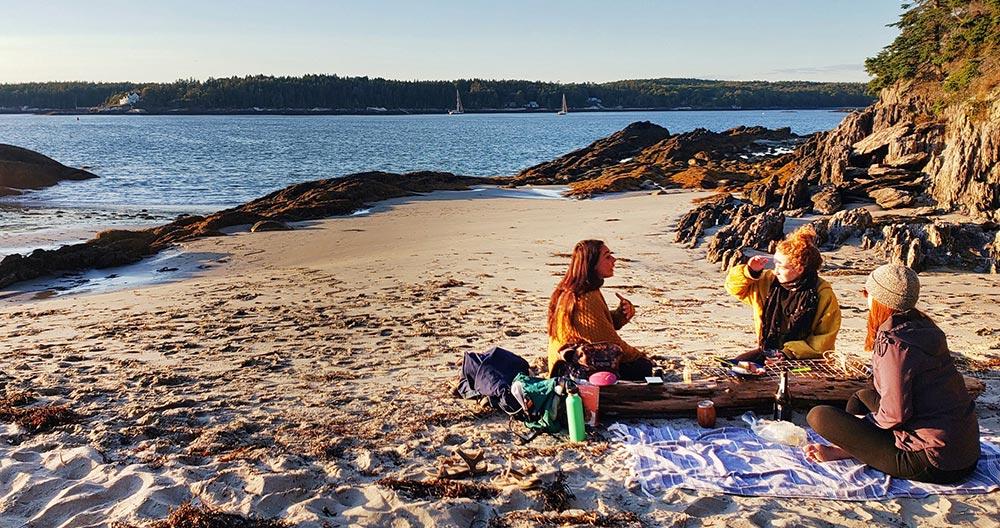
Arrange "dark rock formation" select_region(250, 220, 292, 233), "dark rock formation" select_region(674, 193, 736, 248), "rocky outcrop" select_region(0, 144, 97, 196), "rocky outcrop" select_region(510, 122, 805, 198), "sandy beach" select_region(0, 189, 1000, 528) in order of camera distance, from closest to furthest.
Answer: "sandy beach" select_region(0, 189, 1000, 528), "dark rock formation" select_region(674, 193, 736, 248), "dark rock formation" select_region(250, 220, 292, 233), "rocky outcrop" select_region(510, 122, 805, 198), "rocky outcrop" select_region(0, 144, 97, 196)

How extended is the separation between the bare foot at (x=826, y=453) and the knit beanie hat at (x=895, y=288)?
105 cm

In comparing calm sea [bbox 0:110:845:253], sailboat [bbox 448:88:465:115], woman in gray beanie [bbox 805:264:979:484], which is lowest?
calm sea [bbox 0:110:845:253]

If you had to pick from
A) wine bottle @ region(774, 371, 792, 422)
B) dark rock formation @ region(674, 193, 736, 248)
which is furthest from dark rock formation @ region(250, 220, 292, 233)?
wine bottle @ region(774, 371, 792, 422)

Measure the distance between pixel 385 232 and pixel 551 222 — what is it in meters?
4.04

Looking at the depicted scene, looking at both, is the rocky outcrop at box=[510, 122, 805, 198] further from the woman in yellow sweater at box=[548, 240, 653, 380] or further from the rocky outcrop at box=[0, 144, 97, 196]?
the rocky outcrop at box=[0, 144, 97, 196]

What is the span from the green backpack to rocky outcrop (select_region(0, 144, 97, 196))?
32.7 m

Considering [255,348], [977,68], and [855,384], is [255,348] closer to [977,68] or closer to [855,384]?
[855,384]

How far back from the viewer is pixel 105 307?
1045 centimetres

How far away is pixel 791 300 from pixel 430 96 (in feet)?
617

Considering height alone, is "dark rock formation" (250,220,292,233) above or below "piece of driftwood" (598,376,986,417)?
below

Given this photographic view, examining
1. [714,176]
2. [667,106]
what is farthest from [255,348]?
[667,106]

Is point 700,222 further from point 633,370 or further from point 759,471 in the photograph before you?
point 759,471

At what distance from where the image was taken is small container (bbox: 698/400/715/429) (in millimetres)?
5332

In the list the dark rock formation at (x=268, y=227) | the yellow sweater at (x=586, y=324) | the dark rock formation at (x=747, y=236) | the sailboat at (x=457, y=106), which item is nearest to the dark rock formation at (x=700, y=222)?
the dark rock formation at (x=747, y=236)
